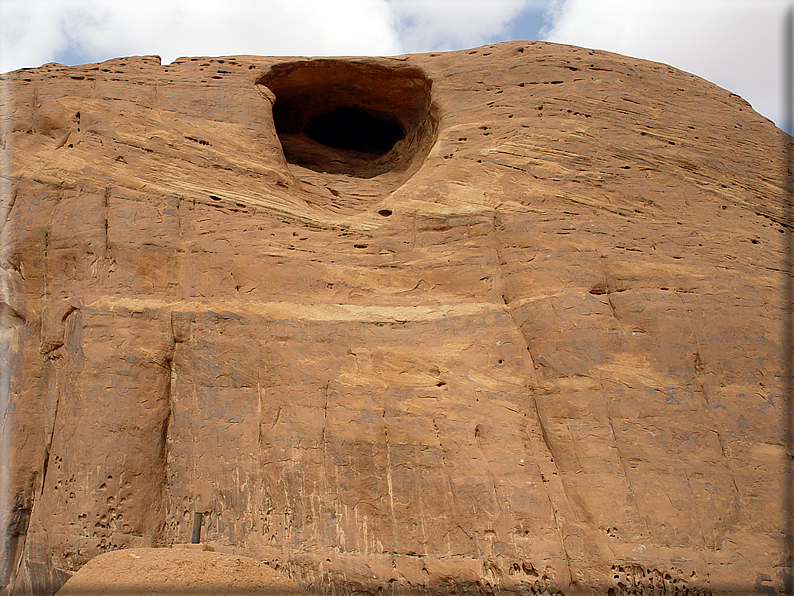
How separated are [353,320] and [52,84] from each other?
4.70 meters

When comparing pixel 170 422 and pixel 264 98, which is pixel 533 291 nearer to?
pixel 170 422

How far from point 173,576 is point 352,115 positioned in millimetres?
7475

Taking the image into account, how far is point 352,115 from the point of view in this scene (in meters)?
9.83

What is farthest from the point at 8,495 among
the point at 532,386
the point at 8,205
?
the point at 532,386

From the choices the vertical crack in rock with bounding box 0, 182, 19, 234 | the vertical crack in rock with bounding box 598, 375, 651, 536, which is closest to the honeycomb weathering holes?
the vertical crack in rock with bounding box 0, 182, 19, 234

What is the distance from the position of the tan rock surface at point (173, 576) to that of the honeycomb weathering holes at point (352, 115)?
5674mm

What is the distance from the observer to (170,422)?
5.82 m

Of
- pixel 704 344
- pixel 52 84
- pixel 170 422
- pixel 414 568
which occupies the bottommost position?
pixel 414 568

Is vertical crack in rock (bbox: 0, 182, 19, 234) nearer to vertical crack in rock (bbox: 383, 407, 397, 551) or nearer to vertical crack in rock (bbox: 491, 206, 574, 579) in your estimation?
vertical crack in rock (bbox: 383, 407, 397, 551)

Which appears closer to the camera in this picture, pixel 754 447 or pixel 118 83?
pixel 754 447

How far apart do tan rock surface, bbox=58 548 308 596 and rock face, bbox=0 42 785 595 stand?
3.68 feet

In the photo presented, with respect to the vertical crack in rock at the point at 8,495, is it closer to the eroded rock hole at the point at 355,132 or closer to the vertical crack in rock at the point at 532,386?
the vertical crack in rock at the point at 532,386

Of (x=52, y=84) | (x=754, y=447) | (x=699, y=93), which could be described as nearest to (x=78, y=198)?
(x=52, y=84)

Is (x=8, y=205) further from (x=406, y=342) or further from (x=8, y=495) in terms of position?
(x=406, y=342)
